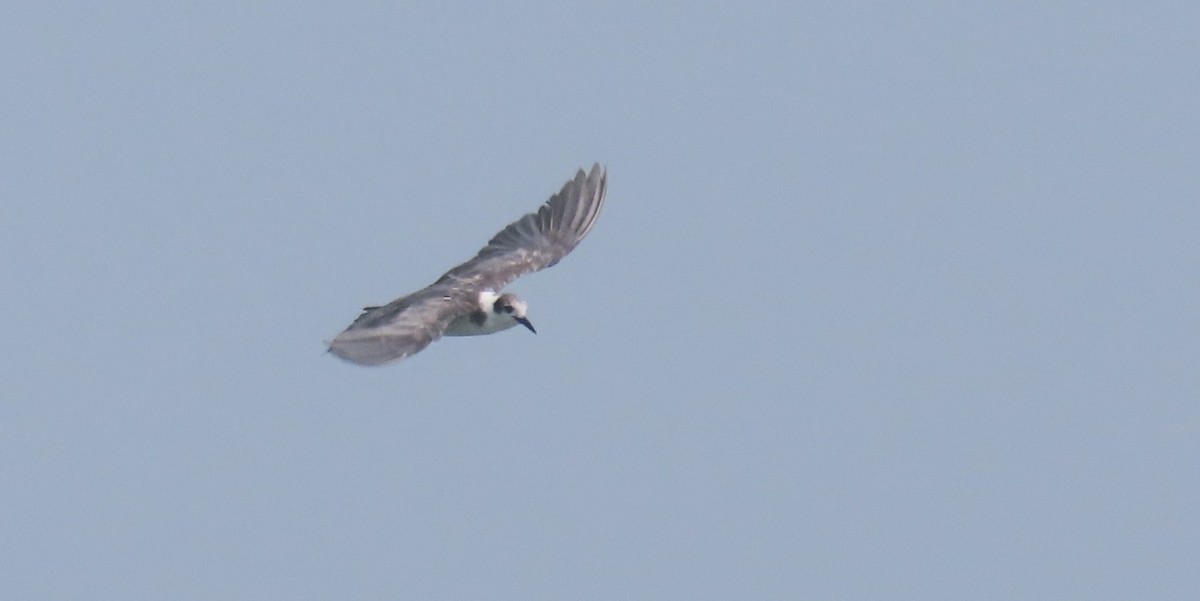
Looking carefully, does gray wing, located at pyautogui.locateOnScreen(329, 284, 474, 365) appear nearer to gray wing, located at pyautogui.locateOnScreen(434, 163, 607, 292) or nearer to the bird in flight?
the bird in flight

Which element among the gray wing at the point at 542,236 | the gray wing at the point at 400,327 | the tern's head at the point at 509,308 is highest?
the gray wing at the point at 542,236

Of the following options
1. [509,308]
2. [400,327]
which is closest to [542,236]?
[509,308]

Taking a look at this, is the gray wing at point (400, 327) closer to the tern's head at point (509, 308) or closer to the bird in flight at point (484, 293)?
the bird in flight at point (484, 293)

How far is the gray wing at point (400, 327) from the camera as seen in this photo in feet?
103

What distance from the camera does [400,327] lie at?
32.9 metres

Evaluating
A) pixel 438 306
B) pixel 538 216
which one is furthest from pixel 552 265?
pixel 438 306

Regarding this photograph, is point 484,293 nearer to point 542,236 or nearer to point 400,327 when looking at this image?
point 542,236

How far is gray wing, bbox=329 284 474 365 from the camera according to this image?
31.2 m

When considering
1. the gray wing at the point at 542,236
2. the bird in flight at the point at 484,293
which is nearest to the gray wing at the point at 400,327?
the bird in flight at the point at 484,293

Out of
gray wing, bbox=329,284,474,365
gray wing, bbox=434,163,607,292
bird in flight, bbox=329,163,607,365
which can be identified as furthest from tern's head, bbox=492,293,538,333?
gray wing, bbox=434,163,607,292

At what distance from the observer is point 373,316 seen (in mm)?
34562

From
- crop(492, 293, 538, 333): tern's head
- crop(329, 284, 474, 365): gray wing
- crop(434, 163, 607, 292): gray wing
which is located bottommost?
crop(329, 284, 474, 365): gray wing

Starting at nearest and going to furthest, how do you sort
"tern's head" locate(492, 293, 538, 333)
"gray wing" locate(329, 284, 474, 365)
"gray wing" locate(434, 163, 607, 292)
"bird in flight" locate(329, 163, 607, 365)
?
"gray wing" locate(329, 284, 474, 365) < "bird in flight" locate(329, 163, 607, 365) < "tern's head" locate(492, 293, 538, 333) < "gray wing" locate(434, 163, 607, 292)

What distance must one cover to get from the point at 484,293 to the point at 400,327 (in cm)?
375
